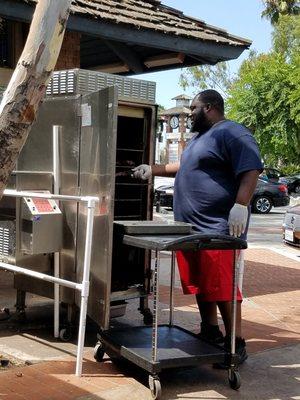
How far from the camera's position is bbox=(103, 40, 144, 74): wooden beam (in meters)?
9.07

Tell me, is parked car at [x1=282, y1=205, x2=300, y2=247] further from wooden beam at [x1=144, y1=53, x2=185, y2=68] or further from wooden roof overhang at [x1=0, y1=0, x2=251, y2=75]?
wooden beam at [x1=144, y1=53, x2=185, y2=68]

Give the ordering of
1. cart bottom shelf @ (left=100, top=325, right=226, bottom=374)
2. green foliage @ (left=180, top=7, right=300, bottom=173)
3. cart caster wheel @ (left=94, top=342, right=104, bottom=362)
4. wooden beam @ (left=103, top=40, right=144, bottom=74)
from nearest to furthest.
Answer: cart bottom shelf @ (left=100, top=325, right=226, bottom=374), cart caster wheel @ (left=94, top=342, right=104, bottom=362), wooden beam @ (left=103, top=40, right=144, bottom=74), green foliage @ (left=180, top=7, right=300, bottom=173)

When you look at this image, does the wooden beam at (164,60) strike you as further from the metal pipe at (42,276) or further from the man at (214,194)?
the metal pipe at (42,276)

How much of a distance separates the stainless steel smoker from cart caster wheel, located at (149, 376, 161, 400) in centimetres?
73

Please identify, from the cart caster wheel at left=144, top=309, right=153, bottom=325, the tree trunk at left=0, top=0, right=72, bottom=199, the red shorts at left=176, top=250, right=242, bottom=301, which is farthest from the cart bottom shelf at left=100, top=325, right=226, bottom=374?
the tree trunk at left=0, top=0, right=72, bottom=199

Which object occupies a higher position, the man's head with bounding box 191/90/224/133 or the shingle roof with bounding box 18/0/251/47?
the shingle roof with bounding box 18/0/251/47

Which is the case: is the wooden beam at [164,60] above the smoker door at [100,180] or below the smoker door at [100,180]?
above

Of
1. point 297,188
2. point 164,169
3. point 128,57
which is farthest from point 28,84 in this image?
point 297,188

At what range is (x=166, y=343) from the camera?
473 centimetres

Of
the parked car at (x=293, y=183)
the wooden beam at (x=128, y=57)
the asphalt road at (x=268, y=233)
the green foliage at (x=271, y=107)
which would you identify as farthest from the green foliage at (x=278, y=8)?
the wooden beam at (x=128, y=57)

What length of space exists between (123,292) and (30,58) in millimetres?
2915

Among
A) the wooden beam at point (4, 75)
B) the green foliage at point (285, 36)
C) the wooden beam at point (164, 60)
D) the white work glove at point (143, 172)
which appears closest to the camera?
the white work glove at point (143, 172)

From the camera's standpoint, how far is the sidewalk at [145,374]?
14.2 ft

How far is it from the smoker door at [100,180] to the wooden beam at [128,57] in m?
4.08
